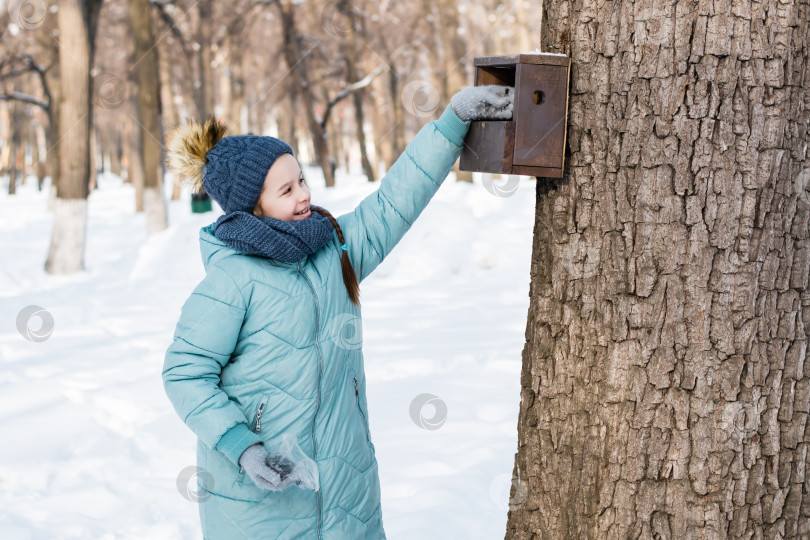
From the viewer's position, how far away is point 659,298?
1.98 m

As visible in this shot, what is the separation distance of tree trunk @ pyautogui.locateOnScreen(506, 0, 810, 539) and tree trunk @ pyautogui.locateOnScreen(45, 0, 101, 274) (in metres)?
10.9

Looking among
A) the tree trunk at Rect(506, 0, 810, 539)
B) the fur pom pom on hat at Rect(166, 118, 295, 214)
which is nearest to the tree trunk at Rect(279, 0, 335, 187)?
the fur pom pom on hat at Rect(166, 118, 295, 214)

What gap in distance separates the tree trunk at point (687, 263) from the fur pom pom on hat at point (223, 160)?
86 centimetres

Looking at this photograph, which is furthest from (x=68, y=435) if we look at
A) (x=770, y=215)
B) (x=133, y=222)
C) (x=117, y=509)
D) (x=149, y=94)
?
(x=133, y=222)

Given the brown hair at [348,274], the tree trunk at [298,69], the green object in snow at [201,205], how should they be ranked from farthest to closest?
1. the tree trunk at [298,69]
2. the green object in snow at [201,205]
3. the brown hair at [348,274]

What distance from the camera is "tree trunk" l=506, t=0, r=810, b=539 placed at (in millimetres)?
1894

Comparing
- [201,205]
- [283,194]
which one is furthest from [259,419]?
[201,205]

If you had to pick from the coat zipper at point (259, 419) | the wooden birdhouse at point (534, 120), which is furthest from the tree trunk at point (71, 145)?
the wooden birdhouse at point (534, 120)

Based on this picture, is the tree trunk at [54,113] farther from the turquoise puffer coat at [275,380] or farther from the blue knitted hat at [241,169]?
the turquoise puffer coat at [275,380]

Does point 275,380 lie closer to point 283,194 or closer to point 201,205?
point 283,194

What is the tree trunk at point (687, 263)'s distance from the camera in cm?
189

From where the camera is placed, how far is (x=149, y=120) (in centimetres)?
1451

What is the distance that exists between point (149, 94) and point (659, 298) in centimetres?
1417

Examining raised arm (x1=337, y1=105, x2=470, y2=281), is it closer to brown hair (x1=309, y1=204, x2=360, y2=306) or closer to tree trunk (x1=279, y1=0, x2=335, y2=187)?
brown hair (x1=309, y1=204, x2=360, y2=306)
